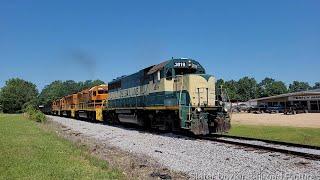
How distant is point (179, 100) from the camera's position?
2152 centimetres

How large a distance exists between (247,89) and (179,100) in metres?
177

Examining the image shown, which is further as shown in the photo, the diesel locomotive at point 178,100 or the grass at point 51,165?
the diesel locomotive at point 178,100

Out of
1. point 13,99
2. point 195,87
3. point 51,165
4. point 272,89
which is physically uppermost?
point 272,89

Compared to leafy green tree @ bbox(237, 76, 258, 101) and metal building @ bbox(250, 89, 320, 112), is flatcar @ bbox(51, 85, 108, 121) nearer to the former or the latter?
metal building @ bbox(250, 89, 320, 112)

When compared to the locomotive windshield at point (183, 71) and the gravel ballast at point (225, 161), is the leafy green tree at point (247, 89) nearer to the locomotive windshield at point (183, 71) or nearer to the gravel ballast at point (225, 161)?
the locomotive windshield at point (183, 71)

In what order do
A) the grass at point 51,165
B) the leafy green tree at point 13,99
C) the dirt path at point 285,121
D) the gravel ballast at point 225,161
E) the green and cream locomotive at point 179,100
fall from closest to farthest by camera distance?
the grass at point 51,165 → the gravel ballast at point 225,161 → the green and cream locomotive at point 179,100 → the dirt path at point 285,121 → the leafy green tree at point 13,99

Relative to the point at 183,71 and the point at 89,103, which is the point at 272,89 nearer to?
the point at 89,103

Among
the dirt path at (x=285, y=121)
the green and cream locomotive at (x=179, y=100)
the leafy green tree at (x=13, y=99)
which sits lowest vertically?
the dirt path at (x=285, y=121)

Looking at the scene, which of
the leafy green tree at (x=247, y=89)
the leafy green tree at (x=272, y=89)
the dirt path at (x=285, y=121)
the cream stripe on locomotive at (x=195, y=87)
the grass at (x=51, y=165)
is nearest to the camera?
the grass at (x=51, y=165)

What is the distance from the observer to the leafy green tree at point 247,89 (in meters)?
189

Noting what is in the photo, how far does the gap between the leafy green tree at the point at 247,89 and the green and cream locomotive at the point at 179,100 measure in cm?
16295

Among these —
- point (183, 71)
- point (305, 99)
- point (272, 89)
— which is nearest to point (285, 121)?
point (183, 71)

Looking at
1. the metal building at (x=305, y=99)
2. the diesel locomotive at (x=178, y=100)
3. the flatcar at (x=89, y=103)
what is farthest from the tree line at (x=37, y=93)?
the diesel locomotive at (x=178, y=100)

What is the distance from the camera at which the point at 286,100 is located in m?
85.6
